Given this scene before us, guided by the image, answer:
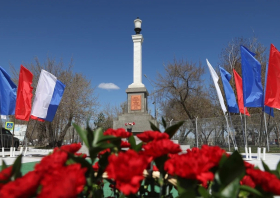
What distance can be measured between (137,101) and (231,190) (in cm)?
1434

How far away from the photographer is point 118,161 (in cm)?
85

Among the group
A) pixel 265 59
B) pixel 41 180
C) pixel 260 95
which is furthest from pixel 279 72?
pixel 265 59

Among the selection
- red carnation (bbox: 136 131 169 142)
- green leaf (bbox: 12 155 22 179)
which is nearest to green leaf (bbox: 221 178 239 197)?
red carnation (bbox: 136 131 169 142)

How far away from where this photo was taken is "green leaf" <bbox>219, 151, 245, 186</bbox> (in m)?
0.85

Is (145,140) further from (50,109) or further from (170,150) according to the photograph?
(50,109)

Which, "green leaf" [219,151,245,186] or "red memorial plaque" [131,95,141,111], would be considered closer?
"green leaf" [219,151,245,186]

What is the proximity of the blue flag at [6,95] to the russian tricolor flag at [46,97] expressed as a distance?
993 millimetres

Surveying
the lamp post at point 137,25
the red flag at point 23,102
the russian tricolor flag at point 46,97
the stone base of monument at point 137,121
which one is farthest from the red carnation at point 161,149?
the lamp post at point 137,25

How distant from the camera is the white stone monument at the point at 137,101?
47.3ft

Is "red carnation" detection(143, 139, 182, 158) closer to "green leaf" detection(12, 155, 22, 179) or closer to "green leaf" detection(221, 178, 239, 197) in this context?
"green leaf" detection(221, 178, 239, 197)

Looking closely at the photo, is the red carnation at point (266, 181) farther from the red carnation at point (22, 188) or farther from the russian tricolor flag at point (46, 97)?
the russian tricolor flag at point (46, 97)

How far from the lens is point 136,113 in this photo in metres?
14.9

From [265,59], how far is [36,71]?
891 inches

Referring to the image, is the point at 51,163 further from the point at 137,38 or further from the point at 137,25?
the point at 137,25
